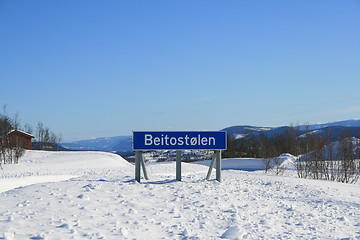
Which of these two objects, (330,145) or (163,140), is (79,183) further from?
(330,145)

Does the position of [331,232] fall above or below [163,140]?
below

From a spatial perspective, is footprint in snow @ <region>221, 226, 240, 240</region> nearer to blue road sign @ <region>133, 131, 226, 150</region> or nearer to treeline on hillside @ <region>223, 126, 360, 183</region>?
blue road sign @ <region>133, 131, 226, 150</region>

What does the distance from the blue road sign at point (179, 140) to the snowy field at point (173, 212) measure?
47.3 inches

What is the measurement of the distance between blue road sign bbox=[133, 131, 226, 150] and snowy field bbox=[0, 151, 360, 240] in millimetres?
1201

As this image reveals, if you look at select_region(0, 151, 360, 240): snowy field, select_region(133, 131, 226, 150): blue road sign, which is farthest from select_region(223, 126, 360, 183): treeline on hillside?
select_region(0, 151, 360, 240): snowy field

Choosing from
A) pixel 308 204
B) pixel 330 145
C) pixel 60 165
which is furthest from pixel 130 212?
pixel 330 145

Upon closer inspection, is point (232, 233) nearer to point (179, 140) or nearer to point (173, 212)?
point (173, 212)

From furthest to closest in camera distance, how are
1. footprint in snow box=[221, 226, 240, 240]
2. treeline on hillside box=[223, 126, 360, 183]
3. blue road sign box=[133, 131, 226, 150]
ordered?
treeline on hillside box=[223, 126, 360, 183]
blue road sign box=[133, 131, 226, 150]
footprint in snow box=[221, 226, 240, 240]

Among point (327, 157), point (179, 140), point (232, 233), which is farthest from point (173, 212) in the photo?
point (327, 157)

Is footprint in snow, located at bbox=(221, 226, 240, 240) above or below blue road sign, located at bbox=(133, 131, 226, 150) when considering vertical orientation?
below

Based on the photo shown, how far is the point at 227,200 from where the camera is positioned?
8742 millimetres

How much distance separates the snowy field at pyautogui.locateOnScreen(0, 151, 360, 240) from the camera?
6301mm

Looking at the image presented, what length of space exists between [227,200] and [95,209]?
315cm

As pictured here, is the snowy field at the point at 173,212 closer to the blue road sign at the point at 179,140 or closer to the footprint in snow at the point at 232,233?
the footprint in snow at the point at 232,233
